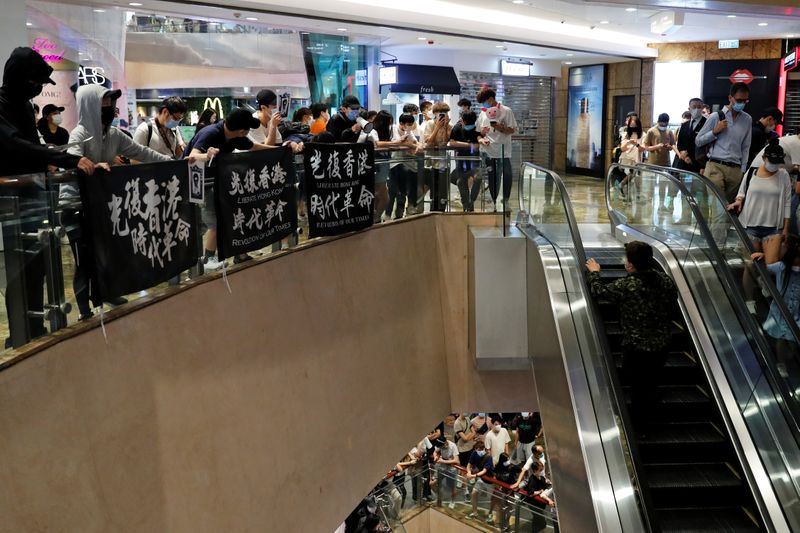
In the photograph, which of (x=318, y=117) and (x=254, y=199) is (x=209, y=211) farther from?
(x=318, y=117)

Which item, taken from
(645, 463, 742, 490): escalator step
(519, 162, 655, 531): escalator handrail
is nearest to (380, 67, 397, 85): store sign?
(519, 162, 655, 531): escalator handrail

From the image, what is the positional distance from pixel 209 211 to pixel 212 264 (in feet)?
1.26

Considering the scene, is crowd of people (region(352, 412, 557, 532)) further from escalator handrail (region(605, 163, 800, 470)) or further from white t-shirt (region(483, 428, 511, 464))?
escalator handrail (region(605, 163, 800, 470))

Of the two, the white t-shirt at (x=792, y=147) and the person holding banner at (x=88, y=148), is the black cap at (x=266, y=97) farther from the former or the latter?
→ the white t-shirt at (x=792, y=147)

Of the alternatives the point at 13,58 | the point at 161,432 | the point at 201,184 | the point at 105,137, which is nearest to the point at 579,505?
the point at 161,432

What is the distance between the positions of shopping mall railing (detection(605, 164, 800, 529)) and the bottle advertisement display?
13258mm

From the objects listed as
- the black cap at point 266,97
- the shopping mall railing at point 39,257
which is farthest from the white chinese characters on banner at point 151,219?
the black cap at point 266,97

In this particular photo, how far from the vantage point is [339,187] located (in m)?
7.61

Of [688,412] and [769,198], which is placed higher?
[769,198]

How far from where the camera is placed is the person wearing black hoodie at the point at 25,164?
404 centimetres

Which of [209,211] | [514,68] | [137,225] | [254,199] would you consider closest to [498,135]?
[254,199]

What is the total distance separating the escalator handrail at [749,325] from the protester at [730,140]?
175 cm

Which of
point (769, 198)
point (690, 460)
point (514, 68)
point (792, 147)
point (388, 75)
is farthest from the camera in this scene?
point (514, 68)

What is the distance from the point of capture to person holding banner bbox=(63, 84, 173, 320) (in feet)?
14.5
